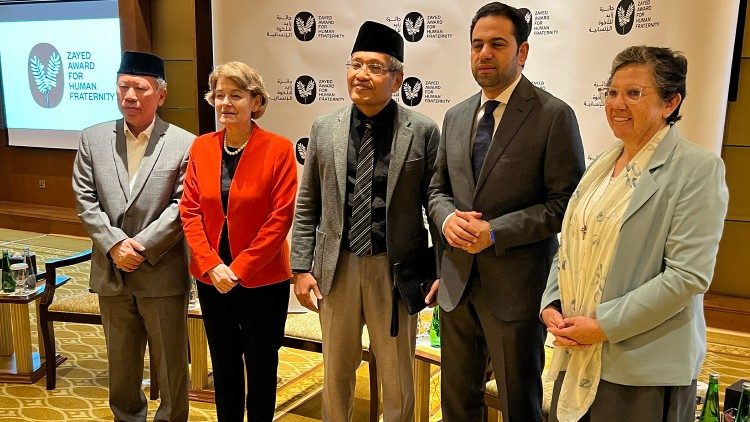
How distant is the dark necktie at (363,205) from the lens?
7.97ft

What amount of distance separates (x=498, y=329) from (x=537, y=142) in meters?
0.64

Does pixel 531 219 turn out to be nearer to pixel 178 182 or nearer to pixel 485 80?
pixel 485 80

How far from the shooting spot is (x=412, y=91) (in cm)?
435

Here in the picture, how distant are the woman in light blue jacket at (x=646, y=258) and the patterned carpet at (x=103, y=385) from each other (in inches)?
69.7

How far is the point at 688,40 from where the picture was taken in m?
3.45

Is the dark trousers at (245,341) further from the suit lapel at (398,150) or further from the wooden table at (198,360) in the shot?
the wooden table at (198,360)

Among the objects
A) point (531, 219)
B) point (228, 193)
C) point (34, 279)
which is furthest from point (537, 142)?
point (34, 279)

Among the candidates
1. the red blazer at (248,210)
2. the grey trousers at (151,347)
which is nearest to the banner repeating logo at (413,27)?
the red blazer at (248,210)

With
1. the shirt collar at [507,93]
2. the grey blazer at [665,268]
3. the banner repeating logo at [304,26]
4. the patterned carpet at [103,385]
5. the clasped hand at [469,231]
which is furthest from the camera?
the banner repeating logo at [304,26]

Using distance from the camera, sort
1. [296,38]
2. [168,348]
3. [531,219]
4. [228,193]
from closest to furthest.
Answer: [531,219]
[228,193]
[168,348]
[296,38]

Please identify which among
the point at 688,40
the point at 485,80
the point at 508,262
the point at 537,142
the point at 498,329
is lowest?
the point at 498,329

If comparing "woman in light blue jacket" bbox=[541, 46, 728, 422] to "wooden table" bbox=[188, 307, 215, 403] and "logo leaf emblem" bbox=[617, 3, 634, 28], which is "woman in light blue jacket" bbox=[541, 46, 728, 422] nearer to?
"logo leaf emblem" bbox=[617, 3, 634, 28]

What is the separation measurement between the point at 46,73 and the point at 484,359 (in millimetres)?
7964

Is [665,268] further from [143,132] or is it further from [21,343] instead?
[21,343]
